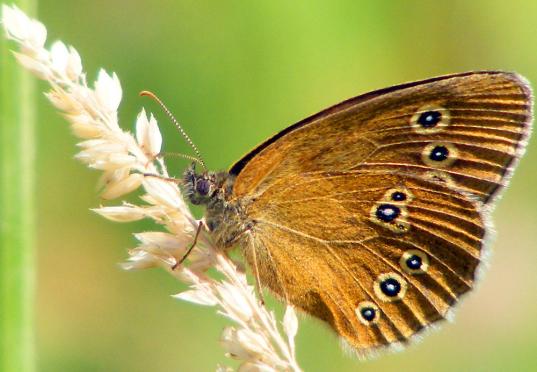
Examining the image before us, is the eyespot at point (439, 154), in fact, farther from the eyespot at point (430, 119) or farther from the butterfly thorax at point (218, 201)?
the butterfly thorax at point (218, 201)

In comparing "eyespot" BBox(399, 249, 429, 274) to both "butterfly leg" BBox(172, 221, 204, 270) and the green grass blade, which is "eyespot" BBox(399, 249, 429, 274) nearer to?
"butterfly leg" BBox(172, 221, 204, 270)

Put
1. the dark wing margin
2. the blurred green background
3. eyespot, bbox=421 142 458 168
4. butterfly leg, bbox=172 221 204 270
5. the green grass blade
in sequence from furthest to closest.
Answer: the blurred green background → eyespot, bbox=421 142 458 168 → the dark wing margin → butterfly leg, bbox=172 221 204 270 → the green grass blade

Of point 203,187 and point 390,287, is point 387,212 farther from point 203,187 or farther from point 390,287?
point 203,187

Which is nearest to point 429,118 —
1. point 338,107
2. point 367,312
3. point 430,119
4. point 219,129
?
point 430,119

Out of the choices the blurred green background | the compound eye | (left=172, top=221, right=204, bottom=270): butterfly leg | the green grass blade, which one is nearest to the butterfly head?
the compound eye

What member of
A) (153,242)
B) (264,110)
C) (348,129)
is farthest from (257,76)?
(153,242)

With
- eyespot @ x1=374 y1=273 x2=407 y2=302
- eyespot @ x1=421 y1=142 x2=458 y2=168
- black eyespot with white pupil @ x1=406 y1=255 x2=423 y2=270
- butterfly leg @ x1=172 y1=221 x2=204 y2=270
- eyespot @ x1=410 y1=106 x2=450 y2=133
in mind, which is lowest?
eyespot @ x1=374 y1=273 x2=407 y2=302

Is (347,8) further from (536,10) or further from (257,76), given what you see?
(536,10)
